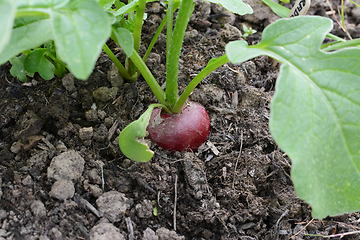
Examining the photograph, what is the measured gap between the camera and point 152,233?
3.41 ft

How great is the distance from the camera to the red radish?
1.22m

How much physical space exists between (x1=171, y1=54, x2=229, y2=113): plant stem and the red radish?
5cm

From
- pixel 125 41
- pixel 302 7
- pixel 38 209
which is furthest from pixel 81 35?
pixel 302 7

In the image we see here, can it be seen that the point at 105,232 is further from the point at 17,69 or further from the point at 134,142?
the point at 17,69

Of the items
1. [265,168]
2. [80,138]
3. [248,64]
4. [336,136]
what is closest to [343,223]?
[265,168]

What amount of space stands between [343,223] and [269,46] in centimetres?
80

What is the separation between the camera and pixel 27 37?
768mm

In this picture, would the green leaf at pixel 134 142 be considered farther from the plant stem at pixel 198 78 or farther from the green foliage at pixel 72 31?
the green foliage at pixel 72 31

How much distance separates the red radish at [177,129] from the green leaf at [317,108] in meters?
0.47

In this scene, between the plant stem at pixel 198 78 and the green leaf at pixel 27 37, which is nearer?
the green leaf at pixel 27 37

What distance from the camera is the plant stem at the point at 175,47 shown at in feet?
3.41

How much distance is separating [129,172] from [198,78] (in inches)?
18.8

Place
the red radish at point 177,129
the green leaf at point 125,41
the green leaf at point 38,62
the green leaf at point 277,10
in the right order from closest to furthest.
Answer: the green leaf at point 125,41, the green leaf at point 38,62, the red radish at point 177,129, the green leaf at point 277,10

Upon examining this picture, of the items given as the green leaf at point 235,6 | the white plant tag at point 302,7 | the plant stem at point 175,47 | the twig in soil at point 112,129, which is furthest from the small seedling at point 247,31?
the twig in soil at point 112,129
